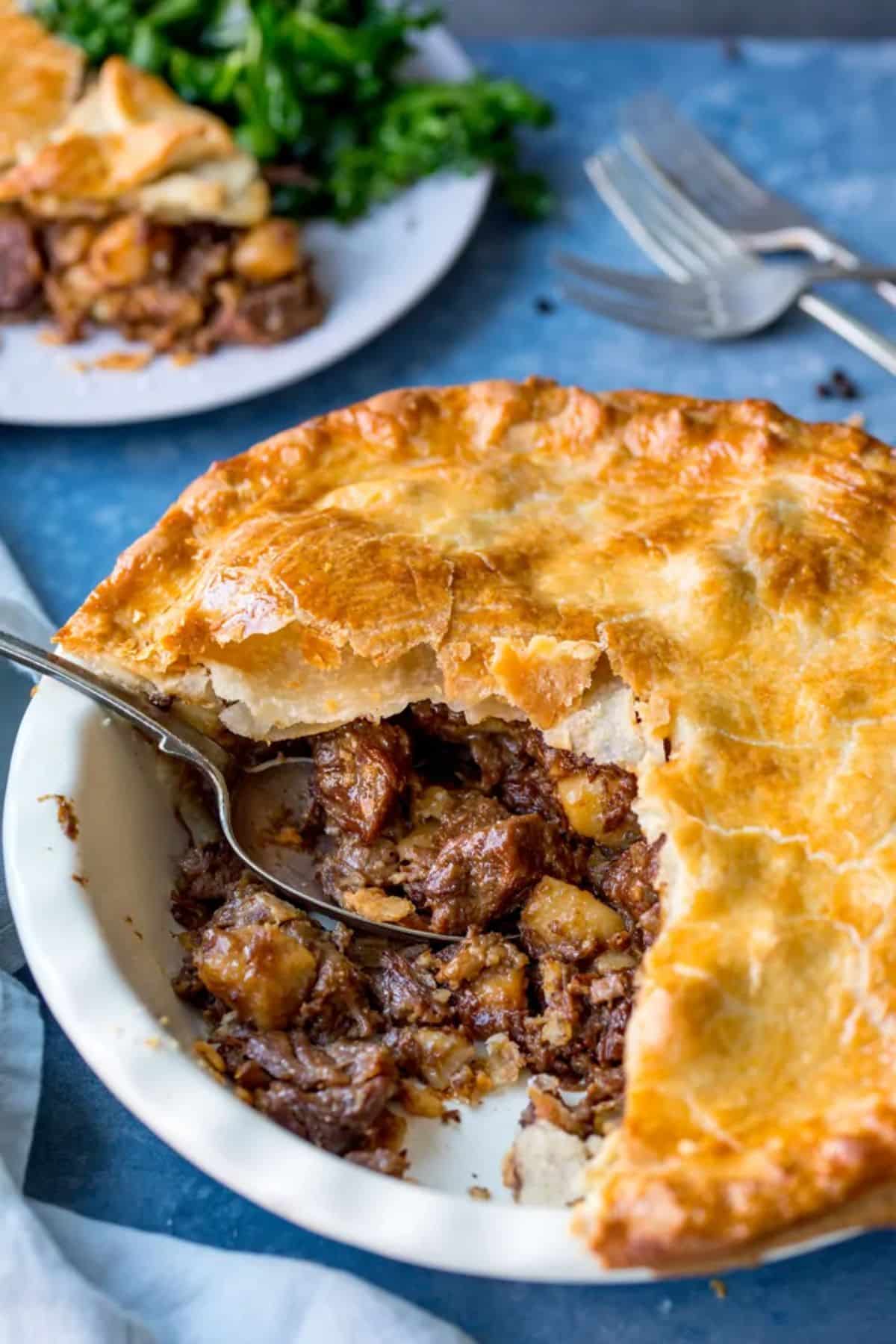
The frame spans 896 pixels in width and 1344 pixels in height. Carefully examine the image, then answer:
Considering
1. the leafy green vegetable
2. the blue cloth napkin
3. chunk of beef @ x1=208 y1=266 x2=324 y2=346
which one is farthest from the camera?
the leafy green vegetable

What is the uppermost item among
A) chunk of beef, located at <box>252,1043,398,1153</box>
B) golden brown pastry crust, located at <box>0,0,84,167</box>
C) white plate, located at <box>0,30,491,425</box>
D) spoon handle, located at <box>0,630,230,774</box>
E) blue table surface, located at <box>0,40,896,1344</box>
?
golden brown pastry crust, located at <box>0,0,84,167</box>

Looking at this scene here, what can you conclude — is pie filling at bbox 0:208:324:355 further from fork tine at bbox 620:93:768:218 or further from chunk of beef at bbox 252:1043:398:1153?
chunk of beef at bbox 252:1043:398:1153

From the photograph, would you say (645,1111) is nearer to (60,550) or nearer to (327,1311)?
(327,1311)

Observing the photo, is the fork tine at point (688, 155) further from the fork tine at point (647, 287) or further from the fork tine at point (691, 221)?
the fork tine at point (647, 287)

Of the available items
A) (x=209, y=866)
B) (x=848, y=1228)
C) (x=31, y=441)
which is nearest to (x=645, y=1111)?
(x=848, y=1228)

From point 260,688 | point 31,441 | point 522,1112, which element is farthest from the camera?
point 31,441

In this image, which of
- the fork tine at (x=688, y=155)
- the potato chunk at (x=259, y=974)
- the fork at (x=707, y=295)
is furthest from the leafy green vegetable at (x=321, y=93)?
the potato chunk at (x=259, y=974)

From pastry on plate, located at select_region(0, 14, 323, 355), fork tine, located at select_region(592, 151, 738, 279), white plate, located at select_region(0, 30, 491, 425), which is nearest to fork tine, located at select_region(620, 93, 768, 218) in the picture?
fork tine, located at select_region(592, 151, 738, 279)
